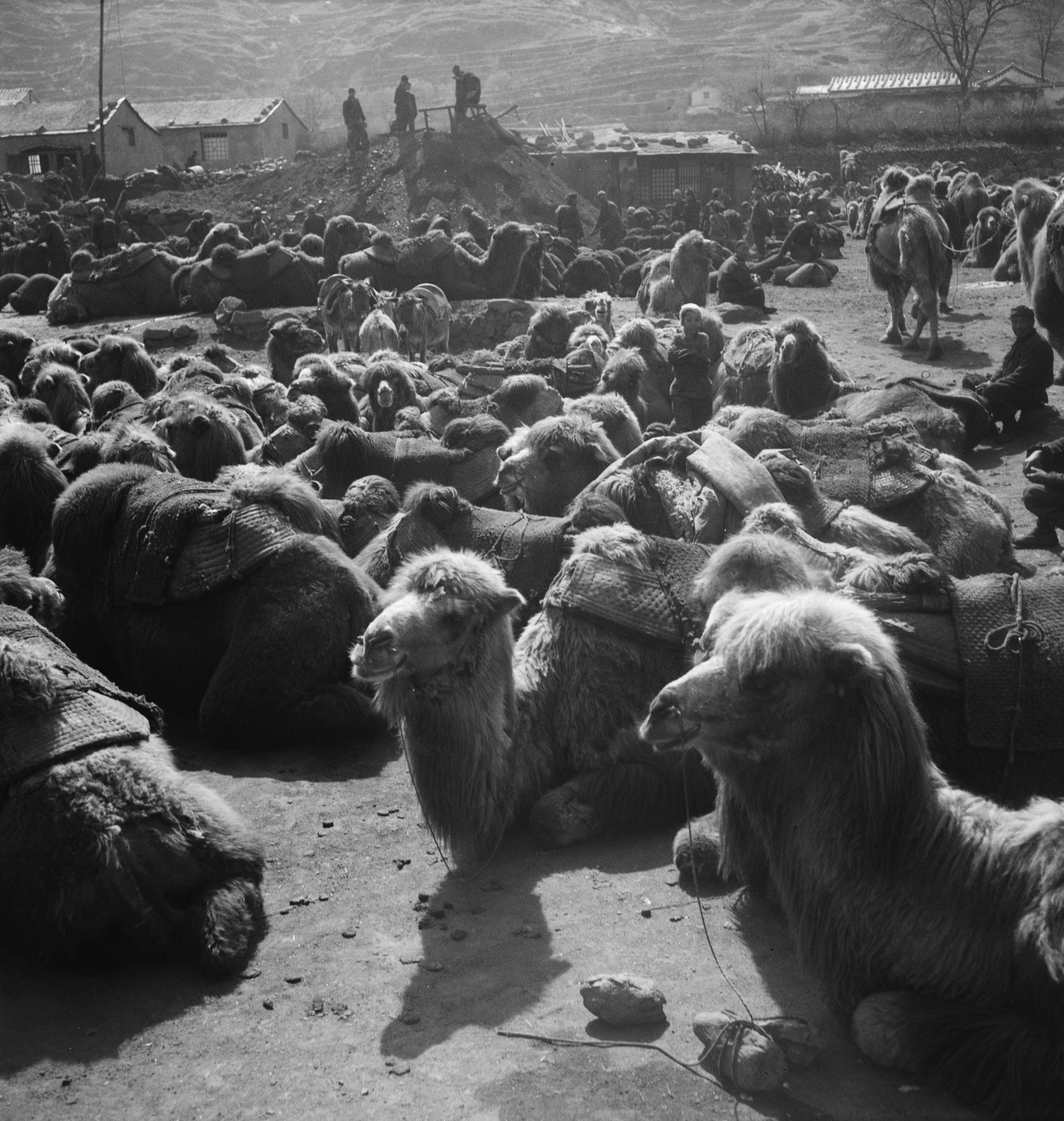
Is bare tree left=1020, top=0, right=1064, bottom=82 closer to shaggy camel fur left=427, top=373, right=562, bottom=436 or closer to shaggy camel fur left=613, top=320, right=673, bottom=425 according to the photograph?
shaggy camel fur left=613, top=320, right=673, bottom=425

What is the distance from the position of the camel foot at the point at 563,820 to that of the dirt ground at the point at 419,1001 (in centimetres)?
6

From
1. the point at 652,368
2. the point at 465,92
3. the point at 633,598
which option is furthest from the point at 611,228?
the point at 633,598

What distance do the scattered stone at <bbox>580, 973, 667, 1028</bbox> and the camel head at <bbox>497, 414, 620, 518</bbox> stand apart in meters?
3.66

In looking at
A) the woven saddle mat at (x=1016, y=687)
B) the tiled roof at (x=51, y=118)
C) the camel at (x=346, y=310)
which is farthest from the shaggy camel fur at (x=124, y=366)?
the tiled roof at (x=51, y=118)

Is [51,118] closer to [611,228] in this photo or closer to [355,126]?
[355,126]

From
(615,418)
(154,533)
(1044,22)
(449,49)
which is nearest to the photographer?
(154,533)

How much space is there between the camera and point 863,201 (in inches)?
1380

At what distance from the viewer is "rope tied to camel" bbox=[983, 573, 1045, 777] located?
→ 159 inches

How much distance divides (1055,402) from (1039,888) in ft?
35.1

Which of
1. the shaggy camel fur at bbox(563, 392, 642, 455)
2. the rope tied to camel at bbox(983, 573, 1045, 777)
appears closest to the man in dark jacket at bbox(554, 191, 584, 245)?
the shaggy camel fur at bbox(563, 392, 642, 455)

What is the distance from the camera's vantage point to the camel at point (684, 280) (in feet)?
53.9

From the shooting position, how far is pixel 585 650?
15.9 feet

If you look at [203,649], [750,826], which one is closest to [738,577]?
[750,826]

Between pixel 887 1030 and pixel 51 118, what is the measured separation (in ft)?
213
